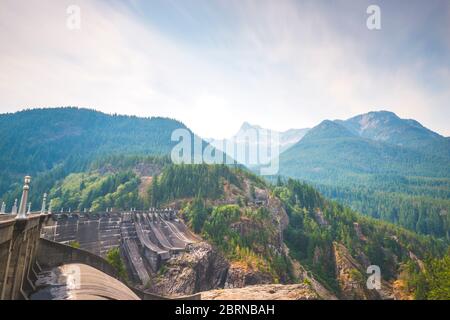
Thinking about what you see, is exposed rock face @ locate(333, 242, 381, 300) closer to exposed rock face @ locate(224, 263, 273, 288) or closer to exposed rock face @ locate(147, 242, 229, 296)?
exposed rock face @ locate(224, 263, 273, 288)

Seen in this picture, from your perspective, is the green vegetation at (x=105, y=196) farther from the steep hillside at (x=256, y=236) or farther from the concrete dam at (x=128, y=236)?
the concrete dam at (x=128, y=236)

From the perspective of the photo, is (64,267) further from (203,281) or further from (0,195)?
(0,195)

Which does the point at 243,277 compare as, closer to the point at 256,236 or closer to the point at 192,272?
the point at 192,272

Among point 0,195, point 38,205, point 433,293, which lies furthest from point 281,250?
point 0,195

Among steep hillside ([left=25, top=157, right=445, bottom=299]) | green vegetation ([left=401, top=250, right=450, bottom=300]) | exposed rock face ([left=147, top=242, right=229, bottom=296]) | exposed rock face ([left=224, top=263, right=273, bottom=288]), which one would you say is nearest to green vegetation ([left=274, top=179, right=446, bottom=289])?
steep hillside ([left=25, top=157, right=445, bottom=299])

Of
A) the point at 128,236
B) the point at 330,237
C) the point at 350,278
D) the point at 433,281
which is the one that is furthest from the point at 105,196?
the point at 433,281
